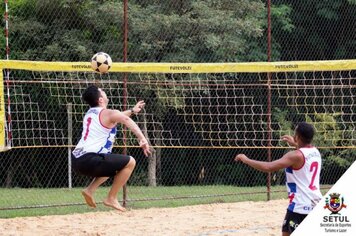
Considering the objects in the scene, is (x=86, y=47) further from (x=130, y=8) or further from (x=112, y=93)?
Answer: (x=112, y=93)

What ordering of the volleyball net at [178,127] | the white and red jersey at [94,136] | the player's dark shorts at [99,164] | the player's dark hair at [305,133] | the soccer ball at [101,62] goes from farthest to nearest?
1. the volleyball net at [178,127]
2. the soccer ball at [101,62]
3. the white and red jersey at [94,136]
4. the player's dark shorts at [99,164]
5. the player's dark hair at [305,133]

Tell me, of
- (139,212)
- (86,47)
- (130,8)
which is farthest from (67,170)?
(139,212)

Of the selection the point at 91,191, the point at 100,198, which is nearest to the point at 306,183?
the point at 91,191

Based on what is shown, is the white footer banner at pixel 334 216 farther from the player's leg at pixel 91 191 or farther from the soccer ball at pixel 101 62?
the soccer ball at pixel 101 62

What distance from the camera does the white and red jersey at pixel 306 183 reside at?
8.15m

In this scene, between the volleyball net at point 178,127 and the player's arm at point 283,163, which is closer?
the player's arm at point 283,163

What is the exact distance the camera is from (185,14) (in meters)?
21.2

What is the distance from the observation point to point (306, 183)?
26.8ft

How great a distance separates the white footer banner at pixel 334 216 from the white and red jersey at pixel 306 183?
0.79ft

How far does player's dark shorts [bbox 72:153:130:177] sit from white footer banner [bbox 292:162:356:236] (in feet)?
7.25

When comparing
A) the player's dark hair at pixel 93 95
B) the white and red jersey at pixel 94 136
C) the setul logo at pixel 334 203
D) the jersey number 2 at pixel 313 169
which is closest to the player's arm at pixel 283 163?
the jersey number 2 at pixel 313 169

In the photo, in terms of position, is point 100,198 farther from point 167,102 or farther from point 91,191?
point 91,191

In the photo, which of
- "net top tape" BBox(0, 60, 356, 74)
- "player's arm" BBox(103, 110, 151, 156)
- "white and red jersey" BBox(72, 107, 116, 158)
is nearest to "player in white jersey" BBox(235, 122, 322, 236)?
"player's arm" BBox(103, 110, 151, 156)

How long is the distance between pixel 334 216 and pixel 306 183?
154cm
